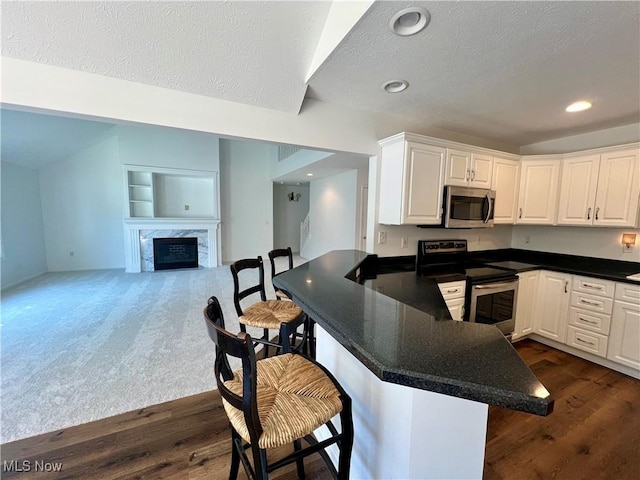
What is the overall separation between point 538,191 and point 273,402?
11.8 feet

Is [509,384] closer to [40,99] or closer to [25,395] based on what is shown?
[40,99]

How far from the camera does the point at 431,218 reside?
8.63 ft

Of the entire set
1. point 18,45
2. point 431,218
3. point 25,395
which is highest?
point 18,45

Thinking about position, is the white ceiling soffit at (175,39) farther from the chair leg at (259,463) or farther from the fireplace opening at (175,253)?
the fireplace opening at (175,253)

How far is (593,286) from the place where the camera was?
256 cm

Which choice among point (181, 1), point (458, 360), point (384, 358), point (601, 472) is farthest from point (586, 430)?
point (181, 1)

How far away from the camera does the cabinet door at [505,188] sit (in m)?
2.96

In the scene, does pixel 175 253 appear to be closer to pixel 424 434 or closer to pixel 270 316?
pixel 270 316

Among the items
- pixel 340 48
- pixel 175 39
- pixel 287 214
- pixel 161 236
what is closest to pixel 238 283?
pixel 175 39

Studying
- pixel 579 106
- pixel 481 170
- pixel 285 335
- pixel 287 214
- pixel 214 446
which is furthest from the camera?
pixel 287 214

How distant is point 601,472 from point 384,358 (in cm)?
187

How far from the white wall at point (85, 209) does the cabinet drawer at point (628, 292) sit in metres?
8.20

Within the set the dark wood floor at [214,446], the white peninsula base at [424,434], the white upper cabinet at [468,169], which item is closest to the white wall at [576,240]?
the white upper cabinet at [468,169]
